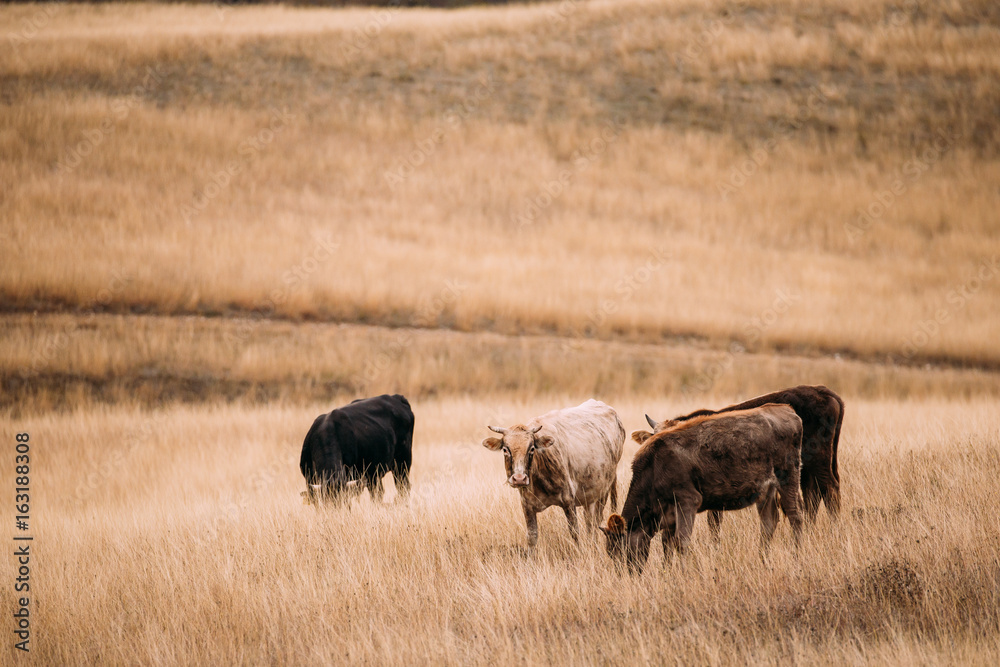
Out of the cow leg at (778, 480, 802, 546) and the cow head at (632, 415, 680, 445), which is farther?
the cow head at (632, 415, 680, 445)

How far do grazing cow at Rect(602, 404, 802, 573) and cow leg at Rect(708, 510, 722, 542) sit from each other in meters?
0.42

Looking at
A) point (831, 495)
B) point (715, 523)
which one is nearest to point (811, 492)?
point (831, 495)

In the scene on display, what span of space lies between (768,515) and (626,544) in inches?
53.8

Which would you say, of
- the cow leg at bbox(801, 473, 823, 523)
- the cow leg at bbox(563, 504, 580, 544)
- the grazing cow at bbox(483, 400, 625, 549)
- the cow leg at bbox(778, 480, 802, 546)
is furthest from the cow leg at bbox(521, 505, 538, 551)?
the cow leg at bbox(801, 473, 823, 523)

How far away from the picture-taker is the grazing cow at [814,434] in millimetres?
6430

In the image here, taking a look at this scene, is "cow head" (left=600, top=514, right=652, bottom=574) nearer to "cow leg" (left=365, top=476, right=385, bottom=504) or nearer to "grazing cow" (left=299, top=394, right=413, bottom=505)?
"grazing cow" (left=299, top=394, right=413, bottom=505)

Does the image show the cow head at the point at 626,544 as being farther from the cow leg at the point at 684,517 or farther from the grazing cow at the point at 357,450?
the grazing cow at the point at 357,450

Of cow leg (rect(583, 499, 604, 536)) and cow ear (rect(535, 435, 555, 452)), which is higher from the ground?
cow ear (rect(535, 435, 555, 452))

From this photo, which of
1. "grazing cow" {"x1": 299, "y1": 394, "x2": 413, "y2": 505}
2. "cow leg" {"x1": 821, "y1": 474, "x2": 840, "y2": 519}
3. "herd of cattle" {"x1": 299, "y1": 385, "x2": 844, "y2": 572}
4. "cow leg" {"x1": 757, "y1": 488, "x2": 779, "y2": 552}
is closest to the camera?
"herd of cattle" {"x1": 299, "y1": 385, "x2": 844, "y2": 572}

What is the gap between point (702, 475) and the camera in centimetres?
564

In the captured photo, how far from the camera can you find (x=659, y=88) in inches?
1353

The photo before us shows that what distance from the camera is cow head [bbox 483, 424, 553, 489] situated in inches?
225

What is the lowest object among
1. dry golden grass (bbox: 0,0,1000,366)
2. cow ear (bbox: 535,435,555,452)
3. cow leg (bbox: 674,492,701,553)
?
cow leg (bbox: 674,492,701,553)

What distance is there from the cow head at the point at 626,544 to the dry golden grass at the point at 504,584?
102 millimetres
